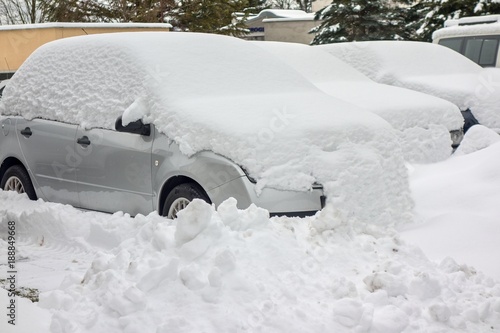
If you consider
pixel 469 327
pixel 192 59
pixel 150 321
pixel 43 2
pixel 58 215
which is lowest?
pixel 43 2

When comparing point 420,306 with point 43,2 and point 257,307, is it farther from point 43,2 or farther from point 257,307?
point 43,2

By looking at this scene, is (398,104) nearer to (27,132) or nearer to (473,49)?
(27,132)

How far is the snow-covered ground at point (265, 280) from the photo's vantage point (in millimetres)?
3768

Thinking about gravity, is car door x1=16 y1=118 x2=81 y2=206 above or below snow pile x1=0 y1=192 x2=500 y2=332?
below

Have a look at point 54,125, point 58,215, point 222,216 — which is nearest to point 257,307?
point 222,216

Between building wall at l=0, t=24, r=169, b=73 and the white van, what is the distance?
7.12 meters

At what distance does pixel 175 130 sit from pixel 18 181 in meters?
2.44

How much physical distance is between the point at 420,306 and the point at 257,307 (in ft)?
2.94

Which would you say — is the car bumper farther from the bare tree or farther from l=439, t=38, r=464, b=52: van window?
the bare tree

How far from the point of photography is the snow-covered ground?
148 inches

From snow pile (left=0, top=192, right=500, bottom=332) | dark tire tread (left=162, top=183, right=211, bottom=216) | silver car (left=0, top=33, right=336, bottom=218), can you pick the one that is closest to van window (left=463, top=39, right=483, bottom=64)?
silver car (left=0, top=33, right=336, bottom=218)

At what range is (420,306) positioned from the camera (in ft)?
13.5

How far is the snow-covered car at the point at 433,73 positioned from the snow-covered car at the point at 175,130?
4316 millimetres

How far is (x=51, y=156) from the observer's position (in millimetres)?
6906
